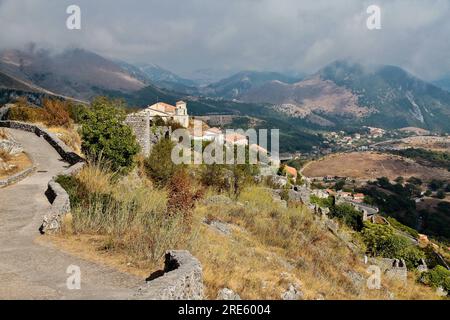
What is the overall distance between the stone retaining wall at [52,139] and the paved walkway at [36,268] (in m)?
6.88

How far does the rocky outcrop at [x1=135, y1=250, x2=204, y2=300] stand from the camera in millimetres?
5883

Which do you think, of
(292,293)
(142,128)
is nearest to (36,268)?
(292,293)

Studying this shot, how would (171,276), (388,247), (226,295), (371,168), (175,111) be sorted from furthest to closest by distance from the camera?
(371,168) < (175,111) < (388,247) < (226,295) < (171,276)

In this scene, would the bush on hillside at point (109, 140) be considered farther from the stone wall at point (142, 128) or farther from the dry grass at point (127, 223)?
the stone wall at point (142, 128)

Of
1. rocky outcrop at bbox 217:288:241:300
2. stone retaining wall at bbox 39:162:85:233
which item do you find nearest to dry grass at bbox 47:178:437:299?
rocky outcrop at bbox 217:288:241:300

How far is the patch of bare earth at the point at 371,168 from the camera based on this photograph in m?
121

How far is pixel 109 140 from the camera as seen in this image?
59.7 ft

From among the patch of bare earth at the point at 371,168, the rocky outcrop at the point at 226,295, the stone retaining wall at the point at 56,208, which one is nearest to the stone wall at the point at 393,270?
the rocky outcrop at the point at 226,295

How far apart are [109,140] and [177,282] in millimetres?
13034

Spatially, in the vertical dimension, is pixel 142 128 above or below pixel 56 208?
above

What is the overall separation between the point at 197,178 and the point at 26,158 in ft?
31.3

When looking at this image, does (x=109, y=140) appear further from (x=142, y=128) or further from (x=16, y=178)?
(x=142, y=128)
